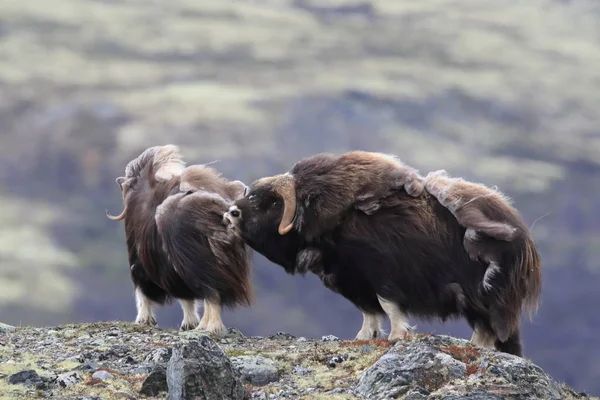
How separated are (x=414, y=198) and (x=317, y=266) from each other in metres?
0.93

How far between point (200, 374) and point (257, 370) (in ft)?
3.32

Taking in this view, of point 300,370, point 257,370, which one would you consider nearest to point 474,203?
point 300,370

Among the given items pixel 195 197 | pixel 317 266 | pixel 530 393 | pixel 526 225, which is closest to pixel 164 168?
pixel 195 197

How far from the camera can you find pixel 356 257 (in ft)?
25.1

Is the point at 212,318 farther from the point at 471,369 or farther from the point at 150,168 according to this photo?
the point at 471,369

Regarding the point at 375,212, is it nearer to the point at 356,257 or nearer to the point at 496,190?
the point at 356,257

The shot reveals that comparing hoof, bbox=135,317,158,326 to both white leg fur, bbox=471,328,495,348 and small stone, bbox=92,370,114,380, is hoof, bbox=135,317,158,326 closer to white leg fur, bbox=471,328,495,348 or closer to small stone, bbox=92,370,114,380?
small stone, bbox=92,370,114,380

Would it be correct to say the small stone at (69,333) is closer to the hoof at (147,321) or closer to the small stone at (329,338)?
the hoof at (147,321)

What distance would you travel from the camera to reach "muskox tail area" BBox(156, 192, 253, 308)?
8.52 m

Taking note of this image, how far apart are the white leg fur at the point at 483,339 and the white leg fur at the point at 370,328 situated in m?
0.76

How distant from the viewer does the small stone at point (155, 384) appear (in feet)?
20.1

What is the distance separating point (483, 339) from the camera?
7.49 meters

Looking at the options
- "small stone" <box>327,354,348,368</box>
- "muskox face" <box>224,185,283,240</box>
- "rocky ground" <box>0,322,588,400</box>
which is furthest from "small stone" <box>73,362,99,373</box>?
"muskox face" <box>224,185,283,240</box>

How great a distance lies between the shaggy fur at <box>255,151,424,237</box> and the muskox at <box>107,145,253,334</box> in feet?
2.90
